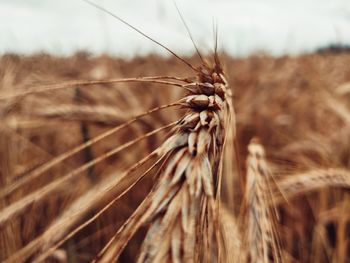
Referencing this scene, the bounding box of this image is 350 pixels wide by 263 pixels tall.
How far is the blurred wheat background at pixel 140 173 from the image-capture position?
602 millimetres

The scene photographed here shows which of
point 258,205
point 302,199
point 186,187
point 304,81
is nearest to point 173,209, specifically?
point 186,187

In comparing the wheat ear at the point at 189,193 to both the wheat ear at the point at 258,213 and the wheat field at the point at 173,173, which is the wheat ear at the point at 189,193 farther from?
the wheat ear at the point at 258,213

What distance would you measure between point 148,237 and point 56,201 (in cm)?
117

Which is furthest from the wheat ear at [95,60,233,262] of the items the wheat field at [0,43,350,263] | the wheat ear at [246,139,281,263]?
the wheat ear at [246,139,281,263]

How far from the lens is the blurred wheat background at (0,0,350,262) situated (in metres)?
0.60

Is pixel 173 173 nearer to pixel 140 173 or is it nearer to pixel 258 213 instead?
pixel 258 213

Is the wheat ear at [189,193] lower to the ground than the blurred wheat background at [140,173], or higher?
higher

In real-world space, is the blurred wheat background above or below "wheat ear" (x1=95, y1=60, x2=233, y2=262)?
below

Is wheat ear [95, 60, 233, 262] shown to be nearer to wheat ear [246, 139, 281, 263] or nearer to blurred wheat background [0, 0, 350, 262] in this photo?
blurred wheat background [0, 0, 350, 262]

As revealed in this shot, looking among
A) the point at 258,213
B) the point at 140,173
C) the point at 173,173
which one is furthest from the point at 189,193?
the point at 140,173

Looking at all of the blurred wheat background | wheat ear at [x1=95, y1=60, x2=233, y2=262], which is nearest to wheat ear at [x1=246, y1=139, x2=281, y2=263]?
the blurred wheat background

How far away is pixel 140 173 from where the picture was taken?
1.22 meters

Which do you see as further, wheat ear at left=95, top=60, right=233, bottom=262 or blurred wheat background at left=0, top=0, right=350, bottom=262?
blurred wheat background at left=0, top=0, right=350, bottom=262

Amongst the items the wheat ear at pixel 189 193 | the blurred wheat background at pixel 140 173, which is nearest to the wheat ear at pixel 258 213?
the blurred wheat background at pixel 140 173
